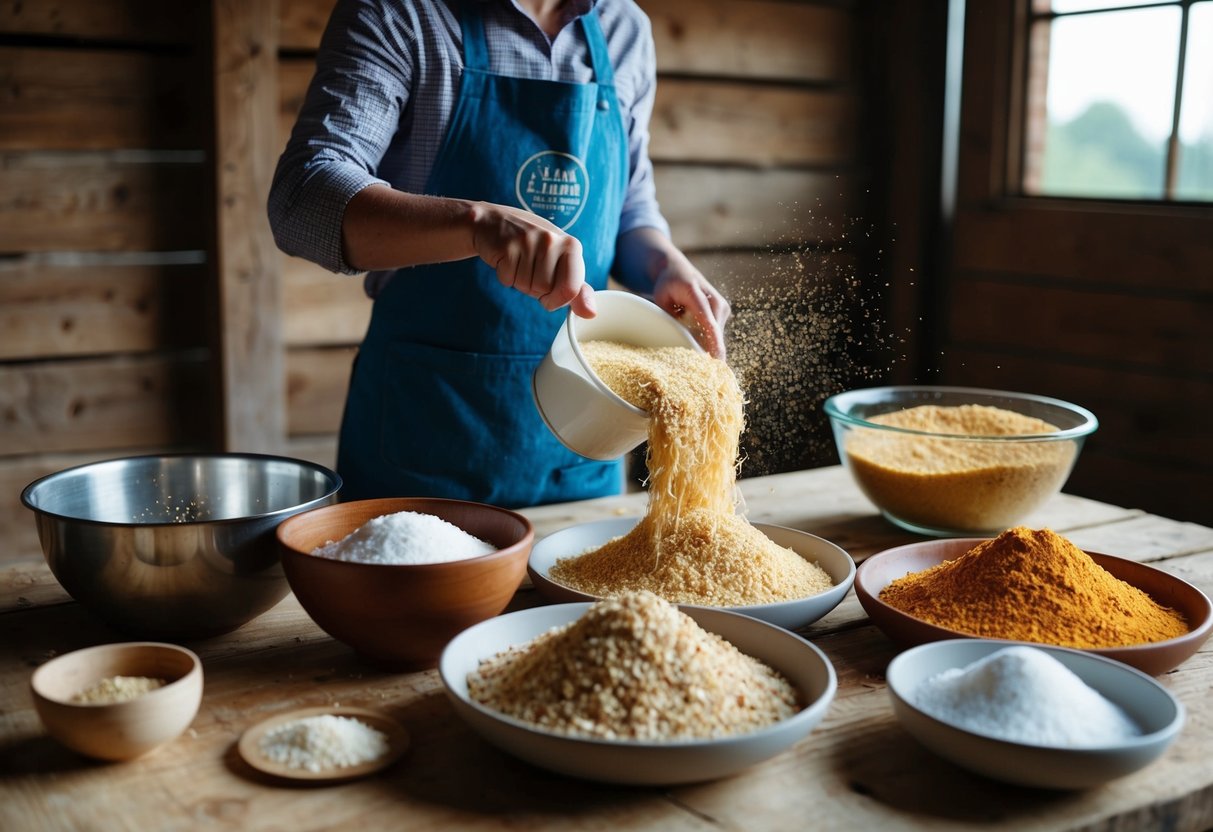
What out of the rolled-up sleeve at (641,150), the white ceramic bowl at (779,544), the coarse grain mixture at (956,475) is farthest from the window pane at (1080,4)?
the white ceramic bowl at (779,544)

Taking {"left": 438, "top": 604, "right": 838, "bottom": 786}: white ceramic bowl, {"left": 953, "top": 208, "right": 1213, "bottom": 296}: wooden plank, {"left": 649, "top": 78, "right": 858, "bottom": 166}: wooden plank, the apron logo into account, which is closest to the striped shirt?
the apron logo

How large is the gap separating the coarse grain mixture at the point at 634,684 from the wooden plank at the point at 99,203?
81.7 inches

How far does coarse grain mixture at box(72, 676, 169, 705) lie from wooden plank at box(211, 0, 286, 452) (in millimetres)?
1877

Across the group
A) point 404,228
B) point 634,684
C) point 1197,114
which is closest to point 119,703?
point 634,684

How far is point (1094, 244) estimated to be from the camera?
3.33 m

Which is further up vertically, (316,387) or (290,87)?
(290,87)

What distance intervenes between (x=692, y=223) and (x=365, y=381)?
1718 millimetres

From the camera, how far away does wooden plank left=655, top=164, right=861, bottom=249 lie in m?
3.41

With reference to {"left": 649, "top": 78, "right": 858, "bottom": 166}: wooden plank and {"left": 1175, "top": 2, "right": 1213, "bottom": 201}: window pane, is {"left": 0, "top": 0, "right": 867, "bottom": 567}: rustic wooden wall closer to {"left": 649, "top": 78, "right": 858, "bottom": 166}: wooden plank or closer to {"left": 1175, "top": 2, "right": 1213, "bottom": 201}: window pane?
{"left": 649, "top": 78, "right": 858, "bottom": 166}: wooden plank

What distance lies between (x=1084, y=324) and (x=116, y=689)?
3055 millimetres

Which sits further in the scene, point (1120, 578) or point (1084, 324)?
point (1084, 324)

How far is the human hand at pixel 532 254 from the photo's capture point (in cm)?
138

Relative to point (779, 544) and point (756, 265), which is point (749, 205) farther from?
point (779, 544)

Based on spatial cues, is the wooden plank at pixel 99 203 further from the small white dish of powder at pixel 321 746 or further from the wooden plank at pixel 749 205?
the small white dish of powder at pixel 321 746
